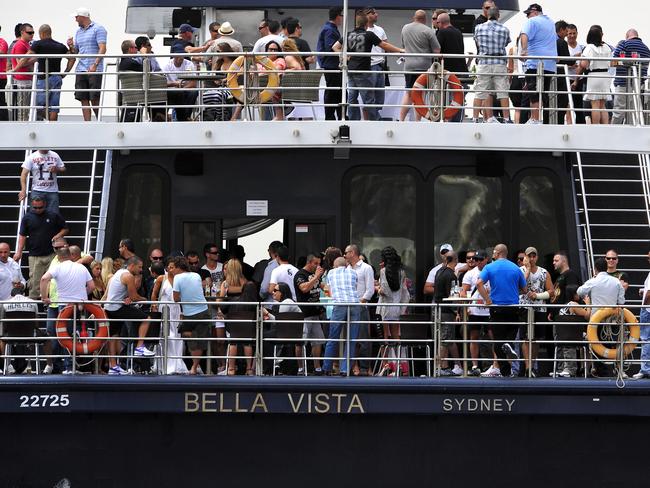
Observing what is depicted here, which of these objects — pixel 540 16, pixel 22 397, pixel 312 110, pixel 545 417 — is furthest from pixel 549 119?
pixel 22 397

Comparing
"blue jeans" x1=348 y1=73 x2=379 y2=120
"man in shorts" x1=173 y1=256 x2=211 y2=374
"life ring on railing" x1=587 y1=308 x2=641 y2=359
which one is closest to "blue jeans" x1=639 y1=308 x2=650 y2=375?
"life ring on railing" x1=587 y1=308 x2=641 y2=359

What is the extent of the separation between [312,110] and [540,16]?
2.87 m

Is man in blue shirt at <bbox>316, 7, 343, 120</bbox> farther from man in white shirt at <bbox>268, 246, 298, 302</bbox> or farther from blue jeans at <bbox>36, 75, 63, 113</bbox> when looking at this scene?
blue jeans at <bbox>36, 75, 63, 113</bbox>

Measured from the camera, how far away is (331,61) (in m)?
18.9

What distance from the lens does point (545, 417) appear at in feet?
52.1

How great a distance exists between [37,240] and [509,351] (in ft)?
17.6

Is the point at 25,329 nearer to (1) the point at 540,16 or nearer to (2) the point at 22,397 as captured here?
(2) the point at 22,397

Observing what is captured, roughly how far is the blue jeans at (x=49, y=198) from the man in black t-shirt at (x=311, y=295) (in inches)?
121

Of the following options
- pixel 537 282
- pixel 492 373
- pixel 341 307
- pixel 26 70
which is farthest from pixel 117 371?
pixel 26 70

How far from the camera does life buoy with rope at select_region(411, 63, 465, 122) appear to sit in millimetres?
18031

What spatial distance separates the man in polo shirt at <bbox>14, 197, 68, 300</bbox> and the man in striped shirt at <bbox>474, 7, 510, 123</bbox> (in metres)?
4.89

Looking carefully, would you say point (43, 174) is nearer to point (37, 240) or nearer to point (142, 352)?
point (37, 240)

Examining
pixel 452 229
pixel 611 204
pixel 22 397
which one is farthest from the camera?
pixel 611 204

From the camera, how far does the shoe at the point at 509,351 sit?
16447mm
